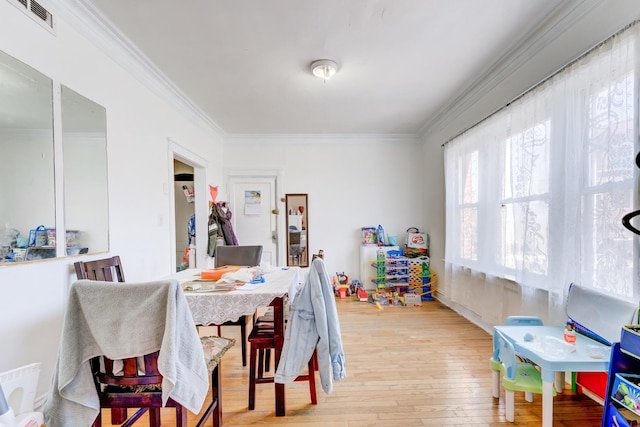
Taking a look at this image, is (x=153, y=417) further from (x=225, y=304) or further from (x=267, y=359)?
(x=267, y=359)

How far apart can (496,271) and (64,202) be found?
3.37 metres

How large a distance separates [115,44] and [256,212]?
2.80 m

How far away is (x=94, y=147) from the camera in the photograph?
6.35ft

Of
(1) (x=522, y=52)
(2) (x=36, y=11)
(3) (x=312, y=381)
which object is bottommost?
(3) (x=312, y=381)

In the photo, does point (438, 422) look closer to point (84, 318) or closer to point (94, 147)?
point (84, 318)

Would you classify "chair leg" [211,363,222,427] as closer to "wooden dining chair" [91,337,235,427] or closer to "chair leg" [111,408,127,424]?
"wooden dining chair" [91,337,235,427]

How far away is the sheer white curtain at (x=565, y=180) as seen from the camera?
1.51 meters

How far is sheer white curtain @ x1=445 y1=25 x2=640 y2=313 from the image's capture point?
4.96ft

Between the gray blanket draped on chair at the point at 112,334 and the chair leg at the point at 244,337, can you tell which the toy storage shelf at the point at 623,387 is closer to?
the gray blanket draped on chair at the point at 112,334

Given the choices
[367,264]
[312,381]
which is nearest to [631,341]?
[312,381]

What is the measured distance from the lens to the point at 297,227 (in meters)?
4.59

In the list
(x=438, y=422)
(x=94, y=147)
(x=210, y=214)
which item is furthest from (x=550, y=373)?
(x=210, y=214)

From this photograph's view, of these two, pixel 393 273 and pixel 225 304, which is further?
pixel 393 273

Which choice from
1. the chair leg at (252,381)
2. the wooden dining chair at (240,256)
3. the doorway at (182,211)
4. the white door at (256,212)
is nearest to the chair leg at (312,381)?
the chair leg at (252,381)
